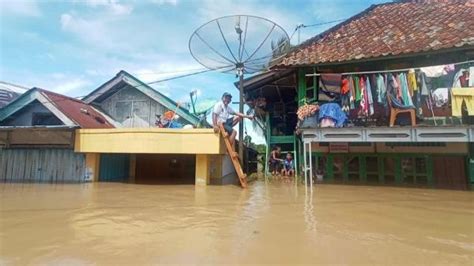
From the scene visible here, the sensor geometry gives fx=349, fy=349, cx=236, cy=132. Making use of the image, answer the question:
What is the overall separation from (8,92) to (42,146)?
28.9 ft

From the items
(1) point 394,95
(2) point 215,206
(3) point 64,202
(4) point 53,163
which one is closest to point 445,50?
(1) point 394,95

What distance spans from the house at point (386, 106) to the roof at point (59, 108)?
6.02 meters

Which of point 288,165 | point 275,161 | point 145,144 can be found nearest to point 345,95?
point 288,165

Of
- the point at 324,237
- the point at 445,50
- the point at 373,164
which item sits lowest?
the point at 324,237

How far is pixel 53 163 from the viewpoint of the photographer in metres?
10.9

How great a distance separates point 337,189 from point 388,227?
14.7ft

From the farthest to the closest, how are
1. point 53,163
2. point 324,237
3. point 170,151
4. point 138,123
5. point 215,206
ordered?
point 138,123 → point 53,163 → point 170,151 → point 215,206 → point 324,237

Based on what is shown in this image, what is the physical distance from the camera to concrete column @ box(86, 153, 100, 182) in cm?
1071

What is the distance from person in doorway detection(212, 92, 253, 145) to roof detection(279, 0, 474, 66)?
7.77ft

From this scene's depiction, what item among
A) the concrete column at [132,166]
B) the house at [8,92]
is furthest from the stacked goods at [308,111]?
the house at [8,92]

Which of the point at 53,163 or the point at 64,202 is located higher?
the point at 53,163

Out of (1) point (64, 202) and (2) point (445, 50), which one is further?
(2) point (445, 50)

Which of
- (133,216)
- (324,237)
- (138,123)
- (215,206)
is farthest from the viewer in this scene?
(138,123)

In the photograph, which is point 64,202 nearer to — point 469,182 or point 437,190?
point 437,190
